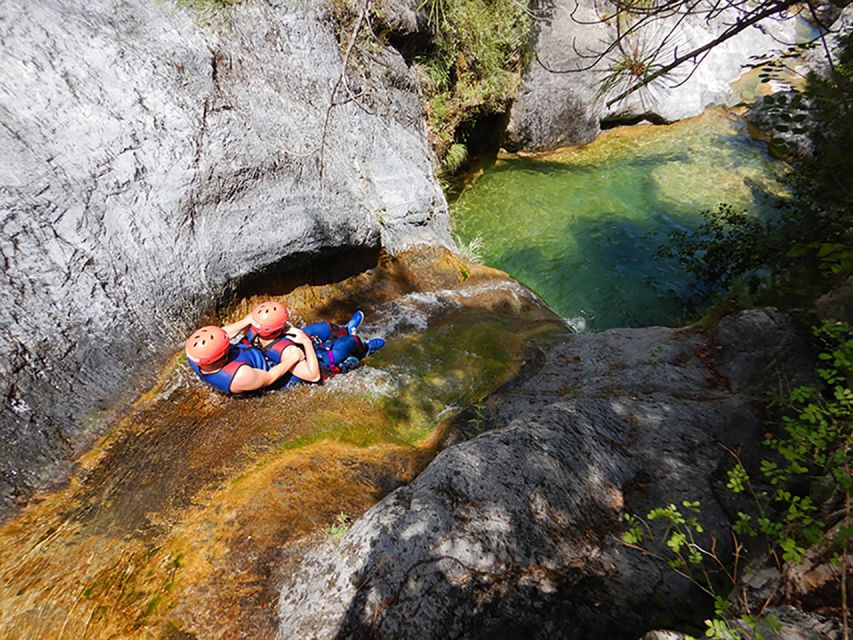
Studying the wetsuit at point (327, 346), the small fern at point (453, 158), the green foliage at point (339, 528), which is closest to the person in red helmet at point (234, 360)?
the wetsuit at point (327, 346)

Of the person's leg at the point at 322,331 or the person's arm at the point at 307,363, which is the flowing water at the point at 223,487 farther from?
the person's leg at the point at 322,331

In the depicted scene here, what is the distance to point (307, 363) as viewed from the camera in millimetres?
4375

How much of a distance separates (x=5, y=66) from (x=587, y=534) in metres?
5.97

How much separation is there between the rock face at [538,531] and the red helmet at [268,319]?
2.29 m

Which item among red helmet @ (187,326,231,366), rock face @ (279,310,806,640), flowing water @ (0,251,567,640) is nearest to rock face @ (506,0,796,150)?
flowing water @ (0,251,567,640)

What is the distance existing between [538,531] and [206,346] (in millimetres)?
2971

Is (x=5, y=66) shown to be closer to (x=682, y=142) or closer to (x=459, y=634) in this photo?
(x=459, y=634)

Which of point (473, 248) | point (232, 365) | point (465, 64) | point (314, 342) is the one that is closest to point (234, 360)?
point (232, 365)

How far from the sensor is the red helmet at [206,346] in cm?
366

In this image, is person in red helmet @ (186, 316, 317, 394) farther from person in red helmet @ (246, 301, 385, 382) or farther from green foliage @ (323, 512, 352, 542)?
green foliage @ (323, 512, 352, 542)

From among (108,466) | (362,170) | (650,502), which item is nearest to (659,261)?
(362,170)

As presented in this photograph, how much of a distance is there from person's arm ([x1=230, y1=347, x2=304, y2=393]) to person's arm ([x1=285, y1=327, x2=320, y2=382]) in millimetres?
46

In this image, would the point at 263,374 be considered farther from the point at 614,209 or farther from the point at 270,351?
the point at 614,209

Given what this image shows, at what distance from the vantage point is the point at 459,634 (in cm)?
211
